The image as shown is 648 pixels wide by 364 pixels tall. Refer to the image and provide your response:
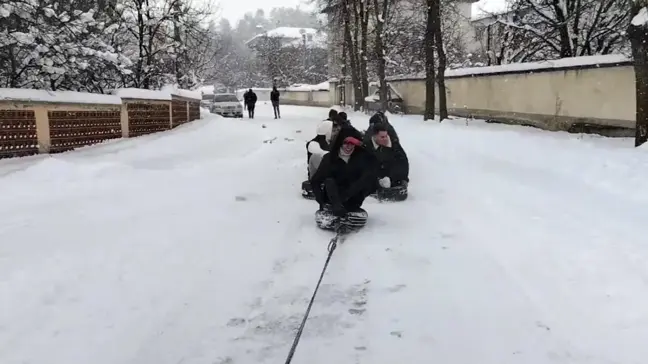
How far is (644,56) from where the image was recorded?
10.6m

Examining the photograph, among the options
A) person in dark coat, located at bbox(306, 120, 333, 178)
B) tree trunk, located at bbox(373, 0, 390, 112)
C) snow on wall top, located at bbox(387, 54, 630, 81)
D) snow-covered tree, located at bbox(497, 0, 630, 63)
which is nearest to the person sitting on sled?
person in dark coat, located at bbox(306, 120, 333, 178)

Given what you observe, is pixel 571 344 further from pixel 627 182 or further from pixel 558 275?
pixel 627 182

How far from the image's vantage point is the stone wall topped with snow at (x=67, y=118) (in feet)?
36.8

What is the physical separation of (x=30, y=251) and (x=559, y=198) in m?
7.02

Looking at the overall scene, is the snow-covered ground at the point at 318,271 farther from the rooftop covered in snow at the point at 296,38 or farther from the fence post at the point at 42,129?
the rooftop covered in snow at the point at 296,38

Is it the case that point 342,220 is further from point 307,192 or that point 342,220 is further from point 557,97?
point 557,97

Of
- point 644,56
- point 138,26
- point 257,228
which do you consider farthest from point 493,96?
point 257,228

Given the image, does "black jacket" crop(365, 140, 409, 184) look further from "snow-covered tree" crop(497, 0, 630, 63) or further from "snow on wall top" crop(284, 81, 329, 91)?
"snow on wall top" crop(284, 81, 329, 91)

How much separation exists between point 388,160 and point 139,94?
1100 cm

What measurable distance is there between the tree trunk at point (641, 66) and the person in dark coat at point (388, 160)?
559 centimetres

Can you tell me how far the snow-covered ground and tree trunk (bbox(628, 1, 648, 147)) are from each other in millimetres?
1144

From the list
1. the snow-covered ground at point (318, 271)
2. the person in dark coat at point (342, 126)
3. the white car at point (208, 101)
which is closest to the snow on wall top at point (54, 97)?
the snow-covered ground at point (318, 271)

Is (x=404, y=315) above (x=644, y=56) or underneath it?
underneath

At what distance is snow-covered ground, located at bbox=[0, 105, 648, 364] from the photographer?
12.1 ft
